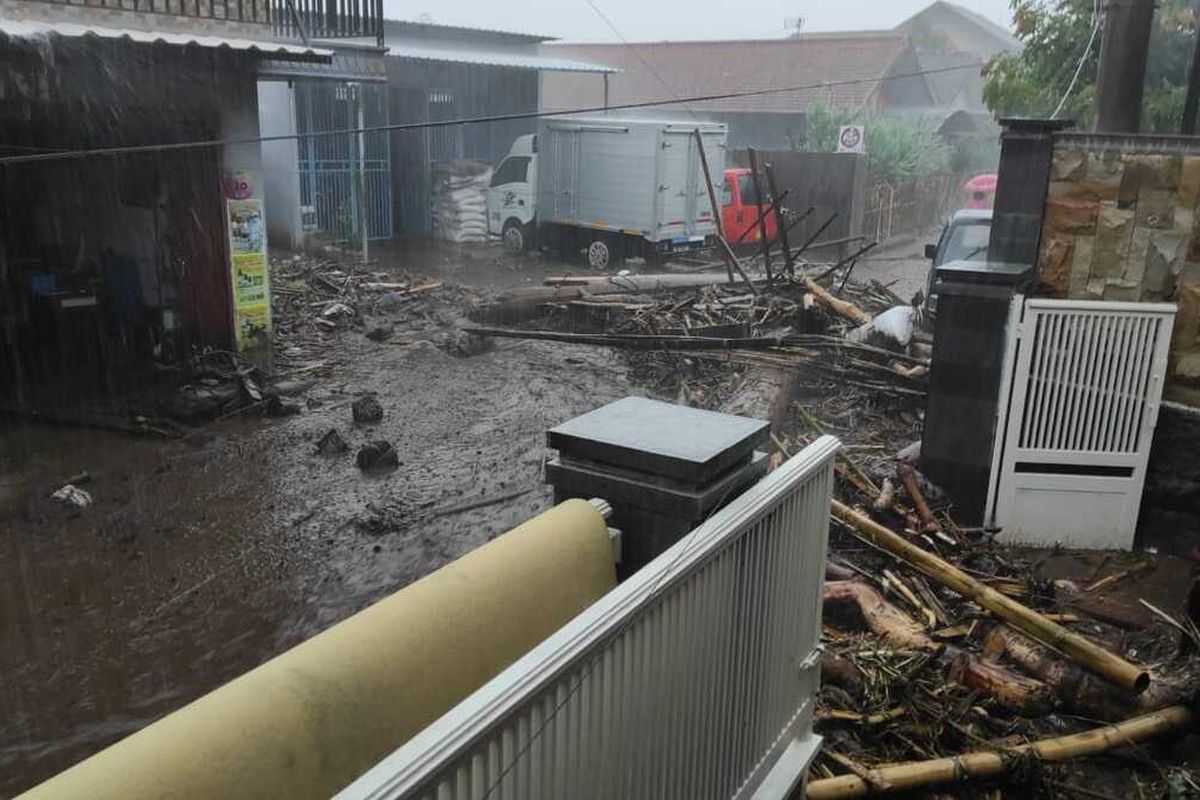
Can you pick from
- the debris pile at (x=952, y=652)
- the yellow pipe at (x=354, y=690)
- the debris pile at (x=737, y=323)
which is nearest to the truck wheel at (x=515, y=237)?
the debris pile at (x=737, y=323)

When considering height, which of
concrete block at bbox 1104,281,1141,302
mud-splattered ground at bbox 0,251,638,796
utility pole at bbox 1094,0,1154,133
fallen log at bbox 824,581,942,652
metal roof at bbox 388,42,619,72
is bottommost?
mud-splattered ground at bbox 0,251,638,796

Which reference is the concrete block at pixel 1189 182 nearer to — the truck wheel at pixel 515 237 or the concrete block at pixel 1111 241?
the concrete block at pixel 1111 241

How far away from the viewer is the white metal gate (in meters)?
6.69

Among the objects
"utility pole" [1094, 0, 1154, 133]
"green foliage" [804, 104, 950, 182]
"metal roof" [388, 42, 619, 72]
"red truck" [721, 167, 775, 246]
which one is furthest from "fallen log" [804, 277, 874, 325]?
"green foliage" [804, 104, 950, 182]

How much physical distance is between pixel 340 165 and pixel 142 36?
1385 centimetres

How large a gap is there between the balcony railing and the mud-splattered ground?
4.74m

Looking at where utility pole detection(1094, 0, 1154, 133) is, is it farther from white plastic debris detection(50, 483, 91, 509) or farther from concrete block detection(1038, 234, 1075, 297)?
white plastic debris detection(50, 483, 91, 509)

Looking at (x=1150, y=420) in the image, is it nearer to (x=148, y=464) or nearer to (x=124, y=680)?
(x=124, y=680)

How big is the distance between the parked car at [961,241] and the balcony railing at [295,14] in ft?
26.9

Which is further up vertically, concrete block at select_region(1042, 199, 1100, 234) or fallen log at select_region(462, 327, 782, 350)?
concrete block at select_region(1042, 199, 1100, 234)

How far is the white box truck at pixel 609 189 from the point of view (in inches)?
837

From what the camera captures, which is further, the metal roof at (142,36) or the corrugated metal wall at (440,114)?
the corrugated metal wall at (440,114)

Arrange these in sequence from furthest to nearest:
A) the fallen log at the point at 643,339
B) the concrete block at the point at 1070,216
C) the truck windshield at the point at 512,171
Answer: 1. the truck windshield at the point at 512,171
2. the fallen log at the point at 643,339
3. the concrete block at the point at 1070,216

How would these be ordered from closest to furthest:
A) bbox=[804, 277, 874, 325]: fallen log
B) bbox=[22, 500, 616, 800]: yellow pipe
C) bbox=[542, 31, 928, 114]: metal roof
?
bbox=[22, 500, 616, 800]: yellow pipe → bbox=[804, 277, 874, 325]: fallen log → bbox=[542, 31, 928, 114]: metal roof
